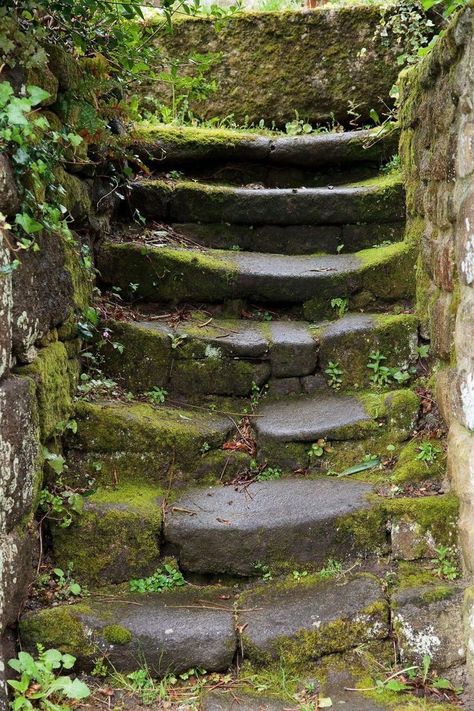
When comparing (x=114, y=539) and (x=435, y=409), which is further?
(x=435, y=409)

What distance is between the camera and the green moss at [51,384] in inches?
92.5

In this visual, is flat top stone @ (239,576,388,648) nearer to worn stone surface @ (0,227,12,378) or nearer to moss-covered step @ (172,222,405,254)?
worn stone surface @ (0,227,12,378)

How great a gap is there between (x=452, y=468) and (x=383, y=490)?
28 cm

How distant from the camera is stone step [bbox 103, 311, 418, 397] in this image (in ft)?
10.2

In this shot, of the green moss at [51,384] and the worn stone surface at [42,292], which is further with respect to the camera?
the green moss at [51,384]

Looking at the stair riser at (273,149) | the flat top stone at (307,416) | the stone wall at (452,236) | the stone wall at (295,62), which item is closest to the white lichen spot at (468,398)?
the stone wall at (452,236)

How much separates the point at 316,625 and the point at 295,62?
4703 mm

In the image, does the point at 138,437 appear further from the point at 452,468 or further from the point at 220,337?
the point at 452,468

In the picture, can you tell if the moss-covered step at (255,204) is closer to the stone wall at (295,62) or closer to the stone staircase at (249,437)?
the stone staircase at (249,437)

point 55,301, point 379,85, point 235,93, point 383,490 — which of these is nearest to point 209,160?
point 235,93

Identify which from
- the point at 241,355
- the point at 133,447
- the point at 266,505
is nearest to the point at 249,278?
the point at 241,355

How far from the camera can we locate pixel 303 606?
230 centimetres

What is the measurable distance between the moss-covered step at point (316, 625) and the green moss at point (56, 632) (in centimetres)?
52

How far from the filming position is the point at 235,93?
5641 mm
